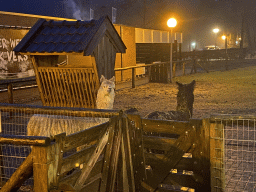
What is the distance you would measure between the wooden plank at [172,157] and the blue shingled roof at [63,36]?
3.12m

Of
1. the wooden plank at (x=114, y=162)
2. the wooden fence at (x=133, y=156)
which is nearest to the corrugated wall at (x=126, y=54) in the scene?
the wooden fence at (x=133, y=156)

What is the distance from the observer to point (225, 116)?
12.1 feet

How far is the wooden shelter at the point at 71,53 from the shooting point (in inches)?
265

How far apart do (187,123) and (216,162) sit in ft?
1.71

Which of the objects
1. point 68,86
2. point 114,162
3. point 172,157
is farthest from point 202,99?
point 114,162

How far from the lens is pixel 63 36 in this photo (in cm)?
695

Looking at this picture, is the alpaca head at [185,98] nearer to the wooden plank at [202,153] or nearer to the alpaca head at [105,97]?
the alpaca head at [105,97]

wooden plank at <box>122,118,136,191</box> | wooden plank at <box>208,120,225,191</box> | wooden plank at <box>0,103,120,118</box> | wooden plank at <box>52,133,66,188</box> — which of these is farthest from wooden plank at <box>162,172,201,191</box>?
wooden plank at <box>52,133,66,188</box>

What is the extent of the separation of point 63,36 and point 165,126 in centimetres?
375

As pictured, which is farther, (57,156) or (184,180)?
(184,180)

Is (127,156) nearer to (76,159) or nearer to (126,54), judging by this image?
(76,159)

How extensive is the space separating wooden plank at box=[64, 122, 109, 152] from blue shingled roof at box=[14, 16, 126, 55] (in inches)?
121

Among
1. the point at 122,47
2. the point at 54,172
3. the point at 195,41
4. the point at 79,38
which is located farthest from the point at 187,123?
the point at 195,41

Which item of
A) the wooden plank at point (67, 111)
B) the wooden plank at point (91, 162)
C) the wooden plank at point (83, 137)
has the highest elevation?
the wooden plank at point (67, 111)
